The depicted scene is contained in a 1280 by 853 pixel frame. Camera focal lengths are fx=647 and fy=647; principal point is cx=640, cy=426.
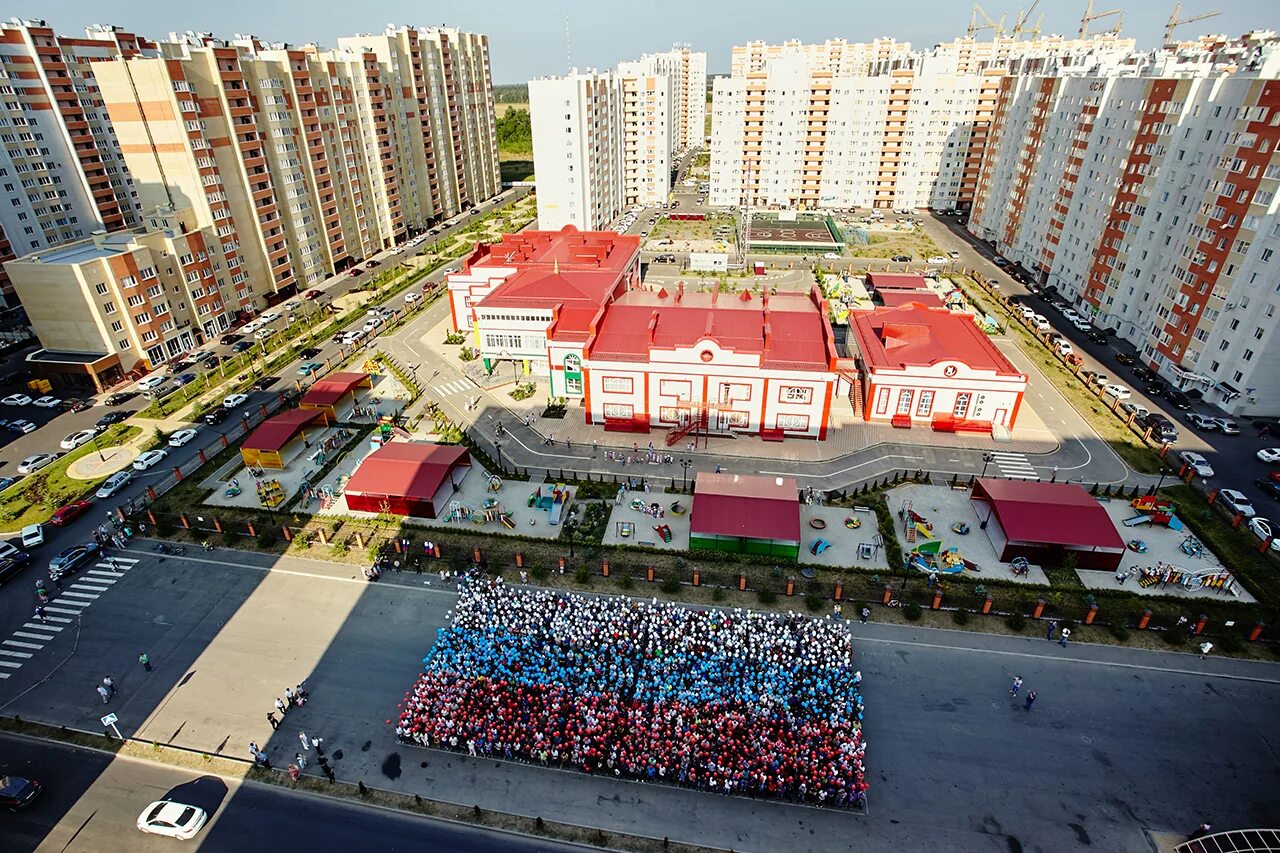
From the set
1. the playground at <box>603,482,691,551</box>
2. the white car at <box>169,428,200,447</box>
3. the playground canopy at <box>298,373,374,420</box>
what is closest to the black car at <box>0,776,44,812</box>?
the playground at <box>603,482,691,551</box>

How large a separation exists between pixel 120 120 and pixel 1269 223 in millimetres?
117209

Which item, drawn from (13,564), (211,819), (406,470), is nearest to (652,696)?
(211,819)

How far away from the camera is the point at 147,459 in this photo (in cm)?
5678

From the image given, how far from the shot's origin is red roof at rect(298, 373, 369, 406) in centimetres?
6197

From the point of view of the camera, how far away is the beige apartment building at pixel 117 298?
6581cm

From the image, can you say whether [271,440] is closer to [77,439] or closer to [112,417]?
[77,439]

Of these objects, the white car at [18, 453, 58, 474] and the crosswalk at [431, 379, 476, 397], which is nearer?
the white car at [18, 453, 58, 474]

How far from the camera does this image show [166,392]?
223 ft

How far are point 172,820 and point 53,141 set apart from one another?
10166 cm

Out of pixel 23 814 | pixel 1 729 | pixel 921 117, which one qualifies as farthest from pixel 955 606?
pixel 921 117

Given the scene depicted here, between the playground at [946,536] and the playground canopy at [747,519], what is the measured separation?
8.26m

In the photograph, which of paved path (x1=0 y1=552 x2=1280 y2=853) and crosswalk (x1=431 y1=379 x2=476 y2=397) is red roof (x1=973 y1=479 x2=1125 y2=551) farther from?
crosswalk (x1=431 y1=379 x2=476 y2=397)

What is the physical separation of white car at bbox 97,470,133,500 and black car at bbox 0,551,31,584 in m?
7.40

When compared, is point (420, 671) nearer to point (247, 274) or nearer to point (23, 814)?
point (23, 814)
